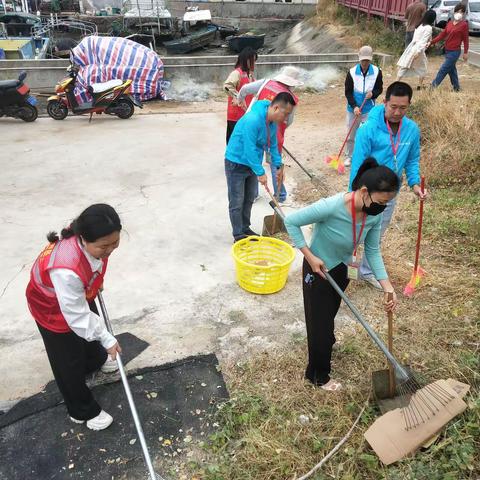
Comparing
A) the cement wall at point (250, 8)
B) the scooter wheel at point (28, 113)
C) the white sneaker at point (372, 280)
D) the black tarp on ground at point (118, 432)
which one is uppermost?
the cement wall at point (250, 8)

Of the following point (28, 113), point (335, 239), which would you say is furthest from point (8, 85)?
point (335, 239)

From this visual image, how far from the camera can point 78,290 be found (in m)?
2.04

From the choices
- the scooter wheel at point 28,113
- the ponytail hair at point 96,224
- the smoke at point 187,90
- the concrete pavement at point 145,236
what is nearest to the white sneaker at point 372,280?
the concrete pavement at point 145,236

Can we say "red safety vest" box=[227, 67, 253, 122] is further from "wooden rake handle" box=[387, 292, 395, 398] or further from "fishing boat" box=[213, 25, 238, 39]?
"fishing boat" box=[213, 25, 238, 39]

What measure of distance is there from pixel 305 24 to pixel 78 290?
2422cm

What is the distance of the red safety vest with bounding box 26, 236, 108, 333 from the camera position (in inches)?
79.2

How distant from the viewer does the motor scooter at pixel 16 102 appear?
848cm

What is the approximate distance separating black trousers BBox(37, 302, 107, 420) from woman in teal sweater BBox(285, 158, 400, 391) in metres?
1.36

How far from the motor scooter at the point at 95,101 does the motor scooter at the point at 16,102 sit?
39cm

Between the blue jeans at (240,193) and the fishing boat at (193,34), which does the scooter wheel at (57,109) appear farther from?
the fishing boat at (193,34)

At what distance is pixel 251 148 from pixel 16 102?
6.84 metres

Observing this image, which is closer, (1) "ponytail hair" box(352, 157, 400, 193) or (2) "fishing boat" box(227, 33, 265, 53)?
(1) "ponytail hair" box(352, 157, 400, 193)

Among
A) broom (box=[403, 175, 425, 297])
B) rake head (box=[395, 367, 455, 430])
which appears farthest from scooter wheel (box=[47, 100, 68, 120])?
rake head (box=[395, 367, 455, 430])

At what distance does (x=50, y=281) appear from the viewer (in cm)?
209
